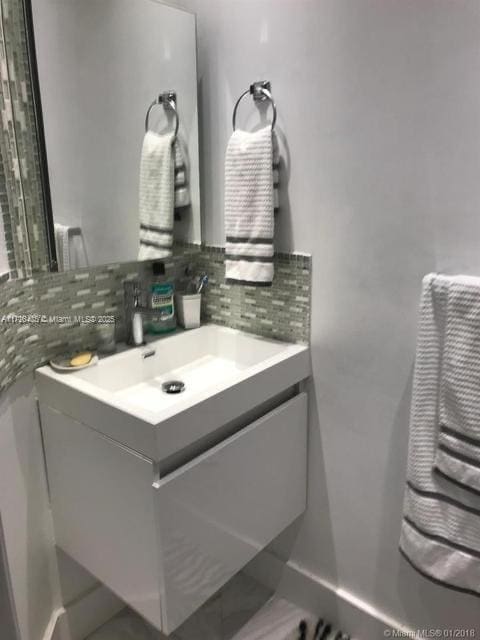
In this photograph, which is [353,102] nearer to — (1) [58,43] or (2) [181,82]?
(2) [181,82]

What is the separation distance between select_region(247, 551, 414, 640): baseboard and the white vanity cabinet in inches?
12.8

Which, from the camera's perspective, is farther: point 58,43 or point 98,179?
point 98,179

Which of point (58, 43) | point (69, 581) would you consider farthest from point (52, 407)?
point (58, 43)

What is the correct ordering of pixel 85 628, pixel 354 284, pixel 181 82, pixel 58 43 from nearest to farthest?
pixel 58 43, pixel 354 284, pixel 181 82, pixel 85 628

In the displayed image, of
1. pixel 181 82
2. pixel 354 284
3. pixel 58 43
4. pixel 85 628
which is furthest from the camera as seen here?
pixel 85 628

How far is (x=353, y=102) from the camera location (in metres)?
1.30

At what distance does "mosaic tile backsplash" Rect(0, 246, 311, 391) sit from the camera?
1324 millimetres

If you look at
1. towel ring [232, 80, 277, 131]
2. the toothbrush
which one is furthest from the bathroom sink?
towel ring [232, 80, 277, 131]

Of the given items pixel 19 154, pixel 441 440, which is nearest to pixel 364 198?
pixel 441 440

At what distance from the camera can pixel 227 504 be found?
1.38 m

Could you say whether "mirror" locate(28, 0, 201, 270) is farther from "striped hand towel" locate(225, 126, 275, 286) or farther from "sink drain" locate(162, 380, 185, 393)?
"sink drain" locate(162, 380, 185, 393)

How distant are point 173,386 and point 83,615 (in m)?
0.85

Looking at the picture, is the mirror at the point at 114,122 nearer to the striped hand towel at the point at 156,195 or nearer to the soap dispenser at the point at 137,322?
the striped hand towel at the point at 156,195

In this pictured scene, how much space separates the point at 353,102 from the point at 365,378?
74 centimetres
